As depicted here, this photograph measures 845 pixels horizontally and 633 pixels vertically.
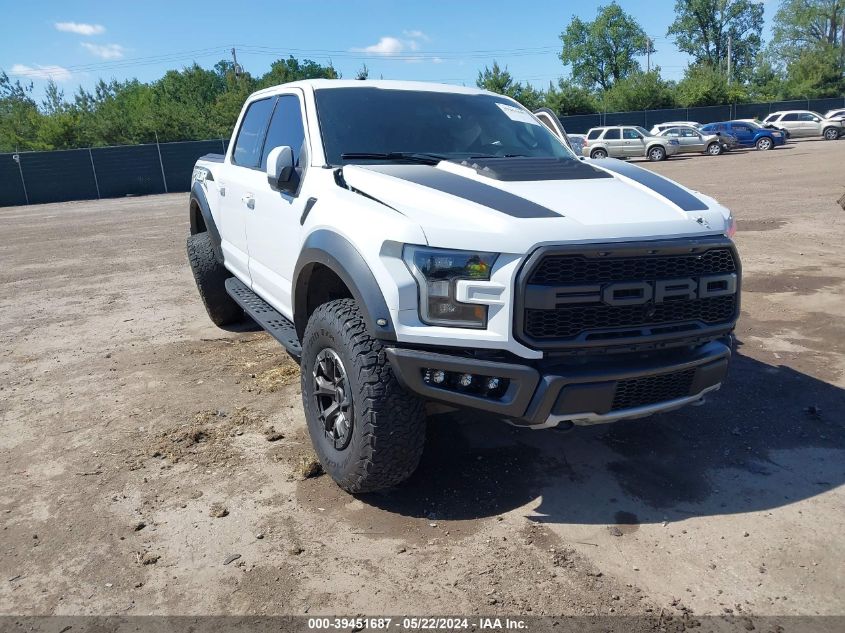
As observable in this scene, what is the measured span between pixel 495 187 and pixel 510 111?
1674mm

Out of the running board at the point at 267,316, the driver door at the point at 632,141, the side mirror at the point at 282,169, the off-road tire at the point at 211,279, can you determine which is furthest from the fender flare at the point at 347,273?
the driver door at the point at 632,141

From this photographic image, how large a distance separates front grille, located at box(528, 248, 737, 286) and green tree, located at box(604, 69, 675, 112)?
49.8m

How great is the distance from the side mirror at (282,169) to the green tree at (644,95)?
49585mm

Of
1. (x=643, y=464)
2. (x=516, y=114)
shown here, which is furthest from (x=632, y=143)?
(x=643, y=464)

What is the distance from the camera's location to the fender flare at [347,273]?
289 centimetres

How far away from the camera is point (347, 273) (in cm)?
307

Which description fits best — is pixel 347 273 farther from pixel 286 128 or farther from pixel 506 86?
pixel 506 86

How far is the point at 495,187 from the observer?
319 cm

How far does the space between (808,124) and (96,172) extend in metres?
36.9

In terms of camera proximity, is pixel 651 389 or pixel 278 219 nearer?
pixel 651 389

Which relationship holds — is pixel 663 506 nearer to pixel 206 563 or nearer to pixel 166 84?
pixel 206 563

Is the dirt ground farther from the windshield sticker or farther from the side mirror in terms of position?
the windshield sticker

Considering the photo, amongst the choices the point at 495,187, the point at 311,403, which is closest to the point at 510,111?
the point at 495,187

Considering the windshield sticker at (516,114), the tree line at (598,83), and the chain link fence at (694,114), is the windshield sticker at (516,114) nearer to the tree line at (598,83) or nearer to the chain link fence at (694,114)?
the tree line at (598,83)
